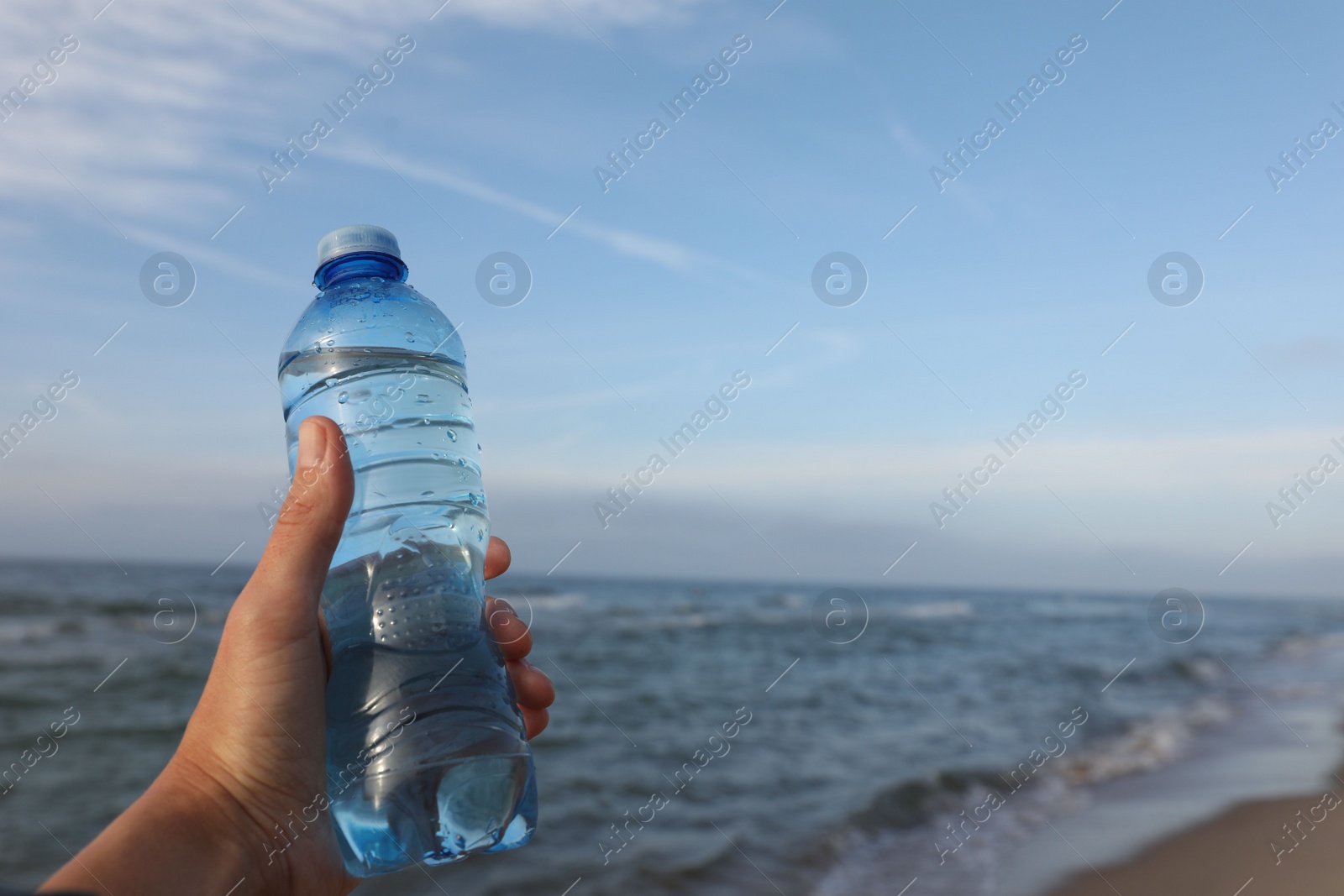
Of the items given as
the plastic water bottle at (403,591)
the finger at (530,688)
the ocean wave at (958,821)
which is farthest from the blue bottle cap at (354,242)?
the ocean wave at (958,821)

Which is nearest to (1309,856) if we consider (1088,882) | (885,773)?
(1088,882)

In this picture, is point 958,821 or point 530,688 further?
point 958,821

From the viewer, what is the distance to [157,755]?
705cm

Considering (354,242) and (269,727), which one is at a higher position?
(354,242)

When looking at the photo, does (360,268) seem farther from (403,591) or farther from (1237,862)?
(1237,862)

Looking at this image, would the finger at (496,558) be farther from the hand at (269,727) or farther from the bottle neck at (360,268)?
the bottle neck at (360,268)

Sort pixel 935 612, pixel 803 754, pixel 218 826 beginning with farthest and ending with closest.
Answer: pixel 935 612 < pixel 803 754 < pixel 218 826

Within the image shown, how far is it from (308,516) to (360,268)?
25.4 inches

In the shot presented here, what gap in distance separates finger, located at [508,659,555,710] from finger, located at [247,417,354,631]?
85 centimetres

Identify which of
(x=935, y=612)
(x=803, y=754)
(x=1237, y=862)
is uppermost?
(x=935, y=612)

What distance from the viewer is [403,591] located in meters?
2.01

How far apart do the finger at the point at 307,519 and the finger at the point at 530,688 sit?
0.85m

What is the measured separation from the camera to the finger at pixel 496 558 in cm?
264

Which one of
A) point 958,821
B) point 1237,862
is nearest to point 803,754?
point 958,821
